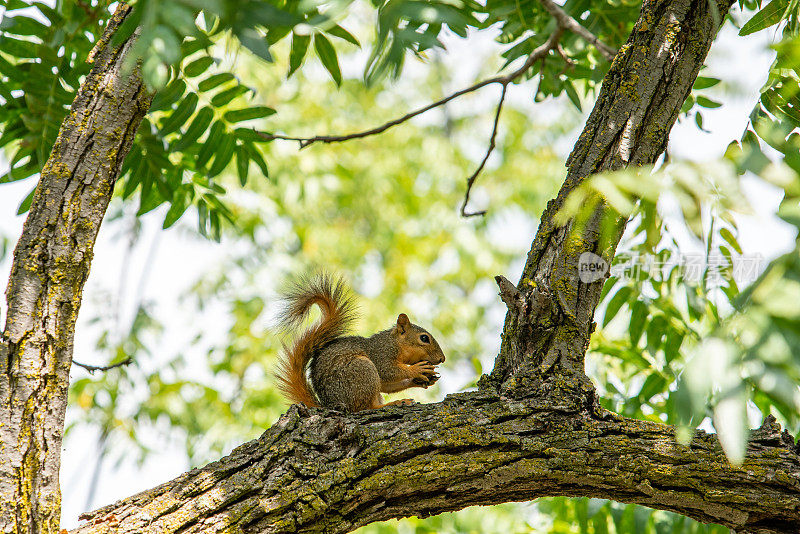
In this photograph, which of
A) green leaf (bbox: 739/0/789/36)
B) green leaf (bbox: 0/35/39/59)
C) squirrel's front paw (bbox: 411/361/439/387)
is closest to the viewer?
green leaf (bbox: 739/0/789/36)

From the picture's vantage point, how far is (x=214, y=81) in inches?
99.2

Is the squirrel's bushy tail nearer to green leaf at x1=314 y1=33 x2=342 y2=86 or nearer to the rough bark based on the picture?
the rough bark

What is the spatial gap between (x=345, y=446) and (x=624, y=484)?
73 centimetres

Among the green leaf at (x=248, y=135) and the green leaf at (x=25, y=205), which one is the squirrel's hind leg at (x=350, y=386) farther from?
the green leaf at (x=25, y=205)

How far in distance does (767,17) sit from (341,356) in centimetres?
195

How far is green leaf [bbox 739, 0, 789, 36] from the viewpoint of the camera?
1.94 meters

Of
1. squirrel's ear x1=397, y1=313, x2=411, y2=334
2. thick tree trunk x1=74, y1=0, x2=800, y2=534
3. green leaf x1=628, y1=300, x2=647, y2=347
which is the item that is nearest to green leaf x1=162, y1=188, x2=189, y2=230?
thick tree trunk x1=74, y1=0, x2=800, y2=534

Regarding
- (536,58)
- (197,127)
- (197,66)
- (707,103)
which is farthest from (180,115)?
(707,103)

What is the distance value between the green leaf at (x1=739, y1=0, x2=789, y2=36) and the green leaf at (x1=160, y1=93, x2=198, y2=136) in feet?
5.95

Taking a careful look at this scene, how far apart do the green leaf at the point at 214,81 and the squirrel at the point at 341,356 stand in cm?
103

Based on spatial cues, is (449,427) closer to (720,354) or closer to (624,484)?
(624,484)

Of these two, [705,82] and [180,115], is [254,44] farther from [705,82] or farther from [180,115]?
[705,82]

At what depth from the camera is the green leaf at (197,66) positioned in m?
2.43

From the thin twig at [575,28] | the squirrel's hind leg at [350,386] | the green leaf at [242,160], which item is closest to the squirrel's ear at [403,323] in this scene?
the squirrel's hind leg at [350,386]
